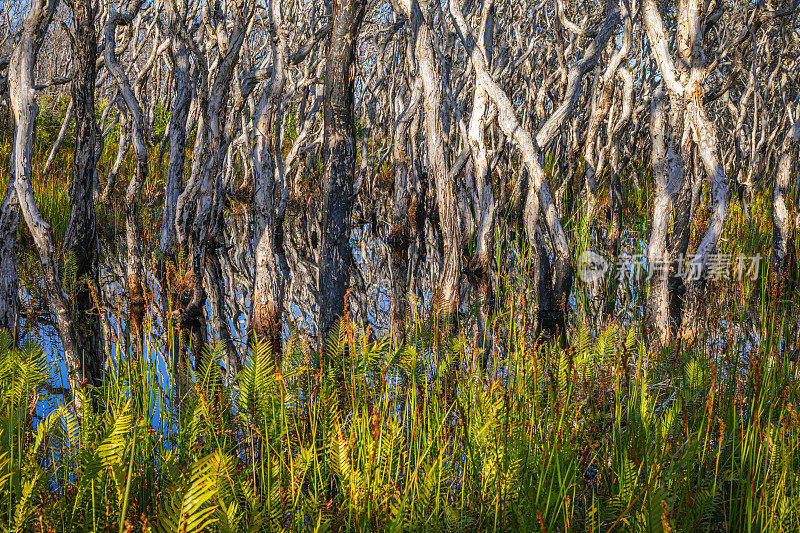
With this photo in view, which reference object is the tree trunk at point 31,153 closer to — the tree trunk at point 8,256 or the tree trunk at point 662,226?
the tree trunk at point 8,256

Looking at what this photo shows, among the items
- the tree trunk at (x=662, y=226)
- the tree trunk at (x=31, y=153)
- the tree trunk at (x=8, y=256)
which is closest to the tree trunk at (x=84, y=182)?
the tree trunk at (x=31, y=153)

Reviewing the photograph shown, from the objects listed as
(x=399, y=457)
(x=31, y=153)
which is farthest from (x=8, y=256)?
(x=399, y=457)

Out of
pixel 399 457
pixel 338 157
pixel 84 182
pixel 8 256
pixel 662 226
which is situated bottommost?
pixel 399 457

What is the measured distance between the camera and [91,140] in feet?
9.39

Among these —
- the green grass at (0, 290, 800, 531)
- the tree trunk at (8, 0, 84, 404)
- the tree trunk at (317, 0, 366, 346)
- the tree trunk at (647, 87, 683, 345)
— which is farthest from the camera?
the tree trunk at (647, 87, 683, 345)

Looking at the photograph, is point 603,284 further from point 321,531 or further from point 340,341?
point 321,531

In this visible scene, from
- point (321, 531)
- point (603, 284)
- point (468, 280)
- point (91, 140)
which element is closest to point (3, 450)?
point (321, 531)

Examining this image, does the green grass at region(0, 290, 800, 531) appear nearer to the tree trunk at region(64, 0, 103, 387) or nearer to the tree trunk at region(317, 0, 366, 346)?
the tree trunk at region(64, 0, 103, 387)

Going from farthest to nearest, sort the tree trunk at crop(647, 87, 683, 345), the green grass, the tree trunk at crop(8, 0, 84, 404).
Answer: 1. the tree trunk at crop(647, 87, 683, 345)
2. the tree trunk at crop(8, 0, 84, 404)
3. the green grass

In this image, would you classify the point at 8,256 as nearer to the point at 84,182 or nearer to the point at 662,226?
the point at 84,182

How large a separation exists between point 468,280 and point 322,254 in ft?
5.33

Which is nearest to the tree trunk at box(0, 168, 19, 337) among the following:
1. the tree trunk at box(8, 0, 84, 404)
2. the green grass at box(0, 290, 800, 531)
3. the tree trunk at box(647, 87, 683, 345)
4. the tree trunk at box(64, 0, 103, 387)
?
the tree trunk at box(8, 0, 84, 404)

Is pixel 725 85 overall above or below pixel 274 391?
above

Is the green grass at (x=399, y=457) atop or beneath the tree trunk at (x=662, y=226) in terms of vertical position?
beneath
